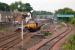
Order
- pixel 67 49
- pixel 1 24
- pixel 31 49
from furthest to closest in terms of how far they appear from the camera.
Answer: pixel 1 24 < pixel 31 49 < pixel 67 49

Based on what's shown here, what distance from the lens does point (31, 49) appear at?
59.6ft

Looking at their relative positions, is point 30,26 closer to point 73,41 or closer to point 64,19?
point 73,41

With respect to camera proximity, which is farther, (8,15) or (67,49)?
(8,15)

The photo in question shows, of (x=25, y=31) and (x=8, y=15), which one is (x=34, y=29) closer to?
(x=25, y=31)

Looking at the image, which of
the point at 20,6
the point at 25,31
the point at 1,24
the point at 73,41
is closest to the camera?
the point at 73,41

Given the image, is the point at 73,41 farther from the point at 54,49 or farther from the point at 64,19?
the point at 64,19

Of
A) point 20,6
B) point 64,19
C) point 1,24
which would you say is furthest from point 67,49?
point 20,6

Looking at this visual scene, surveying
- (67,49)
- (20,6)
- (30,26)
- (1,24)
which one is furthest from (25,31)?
(20,6)

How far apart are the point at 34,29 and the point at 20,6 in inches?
2638

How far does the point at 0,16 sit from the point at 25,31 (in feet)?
52.9

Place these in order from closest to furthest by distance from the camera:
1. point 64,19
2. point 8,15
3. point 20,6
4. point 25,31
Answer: point 25,31 → point 8,15 → point 64,19 → point 20,6

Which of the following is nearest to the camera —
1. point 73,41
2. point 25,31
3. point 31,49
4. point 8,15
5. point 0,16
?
point 31,49

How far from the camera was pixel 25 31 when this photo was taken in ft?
112

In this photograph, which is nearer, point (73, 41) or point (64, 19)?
point (73, 41)
